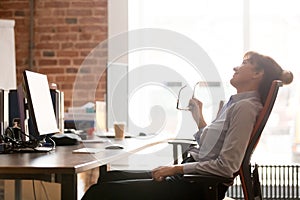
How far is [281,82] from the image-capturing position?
2.37m

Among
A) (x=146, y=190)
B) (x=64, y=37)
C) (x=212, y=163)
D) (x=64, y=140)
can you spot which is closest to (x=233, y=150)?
(x=212, y=163)

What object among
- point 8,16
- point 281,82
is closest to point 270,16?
point 8,16

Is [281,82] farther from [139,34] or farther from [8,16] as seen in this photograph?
[8,16]

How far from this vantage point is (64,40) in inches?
204

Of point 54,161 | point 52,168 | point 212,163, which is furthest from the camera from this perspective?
point 212,163

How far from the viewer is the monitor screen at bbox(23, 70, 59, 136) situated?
8.16 ft

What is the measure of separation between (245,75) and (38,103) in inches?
40.0

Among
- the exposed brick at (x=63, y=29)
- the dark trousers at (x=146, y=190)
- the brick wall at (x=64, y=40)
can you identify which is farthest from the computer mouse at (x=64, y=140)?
the exposed brick at (x=63, y=29)

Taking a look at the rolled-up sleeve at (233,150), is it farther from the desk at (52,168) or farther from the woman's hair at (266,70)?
the desk at (52,168)

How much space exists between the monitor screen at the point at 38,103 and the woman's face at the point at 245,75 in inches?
37.9

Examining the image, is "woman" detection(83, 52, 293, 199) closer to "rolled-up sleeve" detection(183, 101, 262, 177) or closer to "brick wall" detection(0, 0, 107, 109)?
"rolled-up sleeve" detection(183, 101, 262, 177)

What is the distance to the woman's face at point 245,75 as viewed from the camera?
2595 millimetres

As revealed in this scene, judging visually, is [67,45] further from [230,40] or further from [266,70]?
[266,70]

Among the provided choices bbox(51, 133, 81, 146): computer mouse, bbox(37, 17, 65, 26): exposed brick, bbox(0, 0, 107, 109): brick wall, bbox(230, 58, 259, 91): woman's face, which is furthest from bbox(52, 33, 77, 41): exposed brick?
bbox(230, 58, 259, 91): woman's face
